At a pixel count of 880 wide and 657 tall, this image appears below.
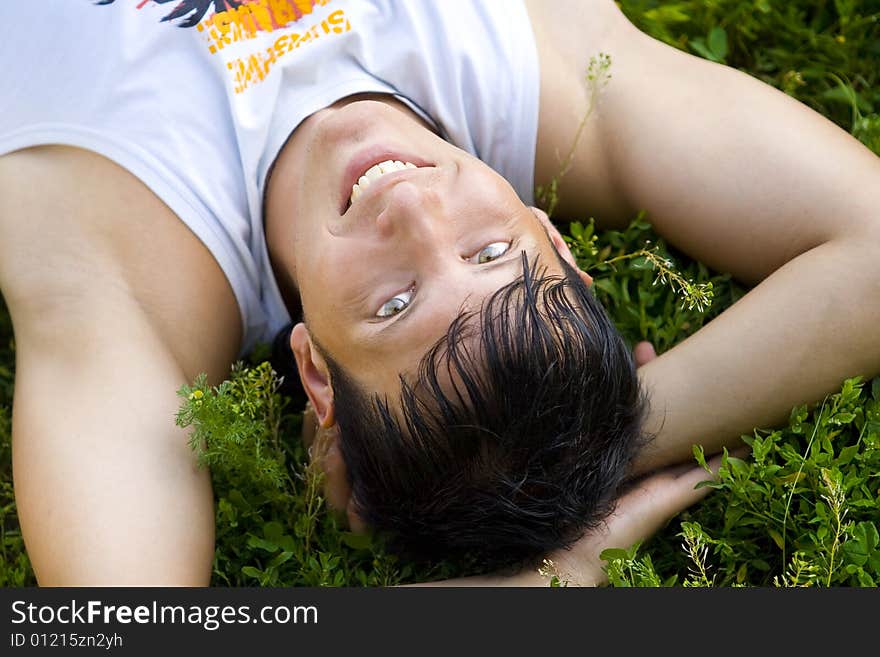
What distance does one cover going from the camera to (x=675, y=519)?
3225mm

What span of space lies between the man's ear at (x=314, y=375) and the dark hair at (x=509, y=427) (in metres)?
0.07

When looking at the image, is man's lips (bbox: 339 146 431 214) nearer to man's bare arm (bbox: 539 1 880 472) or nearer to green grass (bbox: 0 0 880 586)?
green grass (bbox: 0 0 880 586)

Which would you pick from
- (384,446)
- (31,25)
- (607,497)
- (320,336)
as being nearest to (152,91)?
(31,25)

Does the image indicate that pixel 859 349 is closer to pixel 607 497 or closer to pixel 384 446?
pixel 607 497

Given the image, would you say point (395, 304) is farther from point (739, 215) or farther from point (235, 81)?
point (739, 215)

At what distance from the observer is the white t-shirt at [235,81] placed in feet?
10.5

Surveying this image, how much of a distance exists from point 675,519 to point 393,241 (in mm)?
1196

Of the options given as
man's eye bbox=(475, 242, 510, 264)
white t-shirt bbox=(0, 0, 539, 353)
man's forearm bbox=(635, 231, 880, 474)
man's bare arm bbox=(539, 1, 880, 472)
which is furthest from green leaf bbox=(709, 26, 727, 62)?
man's eye bbox=(475, 242, 510, 264)

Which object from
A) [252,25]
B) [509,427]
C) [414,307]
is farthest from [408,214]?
[252,25]

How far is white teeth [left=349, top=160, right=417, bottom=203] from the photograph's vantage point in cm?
285

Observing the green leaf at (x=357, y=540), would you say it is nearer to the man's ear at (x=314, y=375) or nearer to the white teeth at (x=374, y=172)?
the man's ear at (x=314, y=375)

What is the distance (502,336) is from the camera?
2.60m

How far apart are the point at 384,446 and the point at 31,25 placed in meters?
1.62

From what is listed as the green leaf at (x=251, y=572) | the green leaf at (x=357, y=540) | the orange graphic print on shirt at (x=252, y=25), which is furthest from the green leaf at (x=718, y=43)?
the green leaf at (x=251, y=572)
